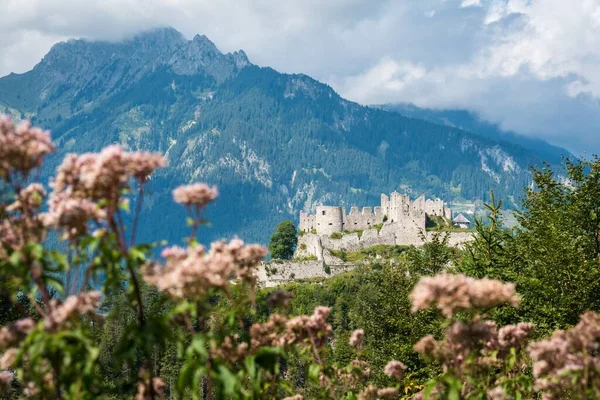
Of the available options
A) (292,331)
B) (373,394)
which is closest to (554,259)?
(373,394)

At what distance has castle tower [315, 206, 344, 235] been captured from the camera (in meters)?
123

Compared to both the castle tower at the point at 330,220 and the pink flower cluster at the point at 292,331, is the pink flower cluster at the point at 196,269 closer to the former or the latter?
the pink flower cluster at the point at 292,331

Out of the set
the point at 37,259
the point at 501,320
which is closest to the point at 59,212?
the point at 37,259

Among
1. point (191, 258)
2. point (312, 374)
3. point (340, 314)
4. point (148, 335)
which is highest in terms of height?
point (191, 258)

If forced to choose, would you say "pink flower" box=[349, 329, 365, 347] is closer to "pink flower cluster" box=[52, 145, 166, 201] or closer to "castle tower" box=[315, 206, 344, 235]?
"pink flower cluster" box=[52, 145, 166, 201]

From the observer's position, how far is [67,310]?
5805 mm

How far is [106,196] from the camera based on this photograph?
6.24 m

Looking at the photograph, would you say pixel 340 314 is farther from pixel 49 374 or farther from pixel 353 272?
pixel 49 374

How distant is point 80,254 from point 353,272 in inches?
3957

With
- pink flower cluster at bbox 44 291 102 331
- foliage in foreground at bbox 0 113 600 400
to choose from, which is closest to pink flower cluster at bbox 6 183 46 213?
foliage in foreground at bbox 0 113 600 400

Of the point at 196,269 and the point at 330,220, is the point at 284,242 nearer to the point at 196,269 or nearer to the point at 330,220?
the point at 330,220

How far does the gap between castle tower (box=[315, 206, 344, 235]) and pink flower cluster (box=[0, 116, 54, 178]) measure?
117060 mm

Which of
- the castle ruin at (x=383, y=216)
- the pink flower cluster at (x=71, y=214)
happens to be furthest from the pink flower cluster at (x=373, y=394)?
the castle ruin at (x=383, y=216)

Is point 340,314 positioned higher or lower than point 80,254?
lower
